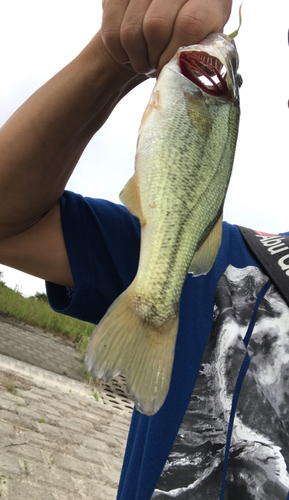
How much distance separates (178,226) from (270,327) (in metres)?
0.90

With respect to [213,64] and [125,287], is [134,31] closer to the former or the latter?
[213,64]

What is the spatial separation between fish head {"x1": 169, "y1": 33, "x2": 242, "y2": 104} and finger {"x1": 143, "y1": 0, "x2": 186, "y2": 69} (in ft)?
0.30

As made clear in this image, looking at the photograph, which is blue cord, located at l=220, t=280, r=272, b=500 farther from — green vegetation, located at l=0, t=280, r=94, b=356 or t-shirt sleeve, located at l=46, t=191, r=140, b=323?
green vegetation, located at l=0, t=280, r=94, b=356

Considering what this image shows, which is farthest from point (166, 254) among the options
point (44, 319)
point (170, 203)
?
point (44, 319)

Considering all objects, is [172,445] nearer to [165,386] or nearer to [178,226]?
[165,386]

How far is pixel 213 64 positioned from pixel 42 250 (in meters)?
1.05

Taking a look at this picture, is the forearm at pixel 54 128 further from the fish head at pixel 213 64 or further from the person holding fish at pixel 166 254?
the fish head at pixel 213 64

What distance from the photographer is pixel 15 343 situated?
8.59m

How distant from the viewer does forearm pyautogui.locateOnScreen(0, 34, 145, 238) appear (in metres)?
1.40

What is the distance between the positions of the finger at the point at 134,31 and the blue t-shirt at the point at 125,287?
81 cm

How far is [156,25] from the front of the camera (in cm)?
112

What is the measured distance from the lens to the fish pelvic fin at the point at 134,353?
82 cm

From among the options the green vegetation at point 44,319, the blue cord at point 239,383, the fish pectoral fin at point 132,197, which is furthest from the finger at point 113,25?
the green vegetation at point 44,319

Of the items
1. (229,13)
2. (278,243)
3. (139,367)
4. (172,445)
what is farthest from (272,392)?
(229,13)
